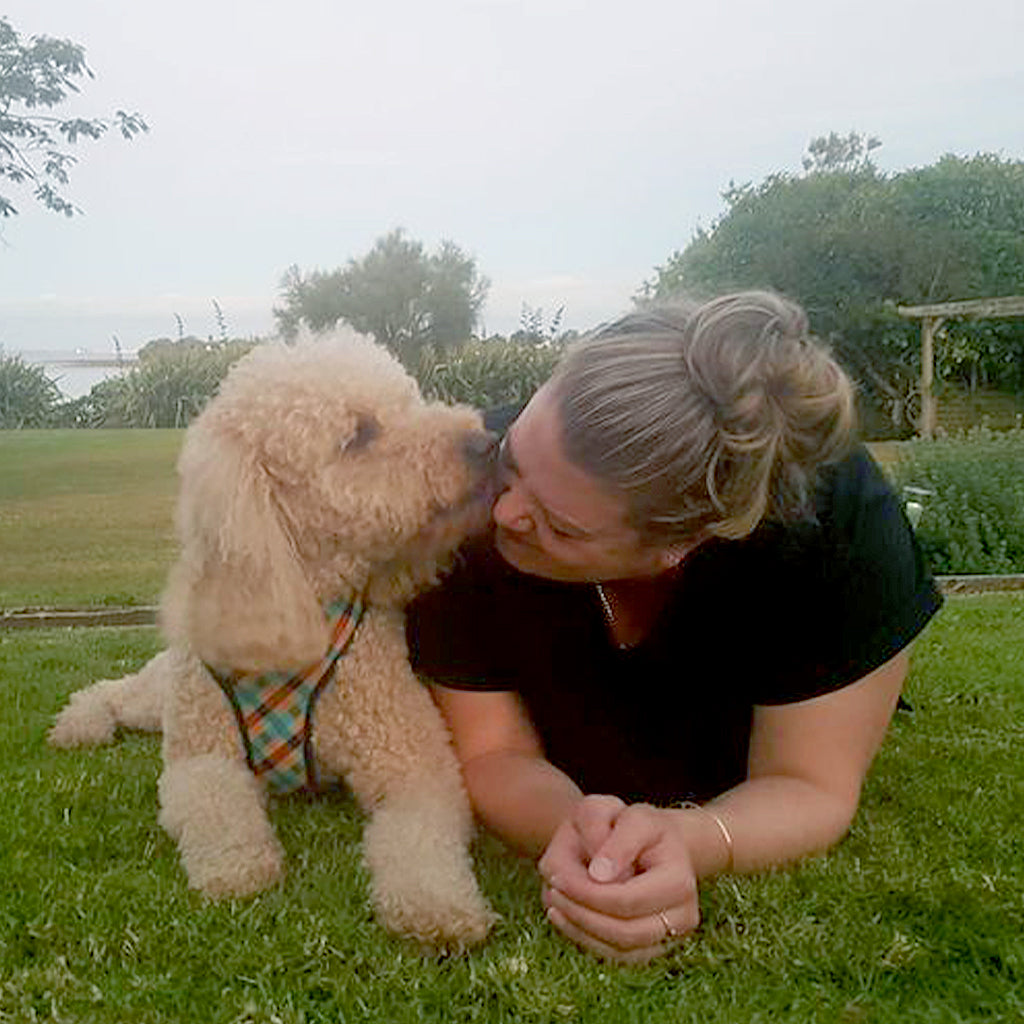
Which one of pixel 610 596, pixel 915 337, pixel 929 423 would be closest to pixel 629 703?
pixel 610 596

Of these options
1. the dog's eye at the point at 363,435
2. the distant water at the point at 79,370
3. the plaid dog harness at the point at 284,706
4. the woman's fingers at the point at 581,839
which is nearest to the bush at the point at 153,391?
the distant water at the point at 79,370

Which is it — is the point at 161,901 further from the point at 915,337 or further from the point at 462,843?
the point at 915,337

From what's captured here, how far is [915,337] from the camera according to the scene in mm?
10844

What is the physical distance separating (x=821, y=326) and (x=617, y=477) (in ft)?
29.4

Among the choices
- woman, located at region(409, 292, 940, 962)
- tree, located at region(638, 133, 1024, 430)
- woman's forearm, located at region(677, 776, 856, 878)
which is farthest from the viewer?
tree, located at region(638, 133, 1024, 430)

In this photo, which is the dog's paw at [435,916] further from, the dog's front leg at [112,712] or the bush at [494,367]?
the bush at [494,367]

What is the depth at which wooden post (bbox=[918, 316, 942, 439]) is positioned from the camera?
9812mm

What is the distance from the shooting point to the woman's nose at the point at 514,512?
2.09m

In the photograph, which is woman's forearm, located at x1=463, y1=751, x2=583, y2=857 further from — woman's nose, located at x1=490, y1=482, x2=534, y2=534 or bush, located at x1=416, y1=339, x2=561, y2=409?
bush, located at x1=416, y1=339, x2=561, y2=409

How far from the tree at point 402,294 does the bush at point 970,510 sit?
2627 millimetres

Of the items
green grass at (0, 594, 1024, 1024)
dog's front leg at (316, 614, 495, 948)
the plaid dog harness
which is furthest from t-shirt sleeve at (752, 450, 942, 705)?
the plaid dog harness

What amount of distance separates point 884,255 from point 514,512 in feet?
31.2

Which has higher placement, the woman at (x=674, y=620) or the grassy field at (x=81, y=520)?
the woman at (x=674, y=620)

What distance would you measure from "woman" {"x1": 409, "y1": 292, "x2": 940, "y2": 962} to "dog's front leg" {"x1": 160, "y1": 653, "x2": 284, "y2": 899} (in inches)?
14.7
